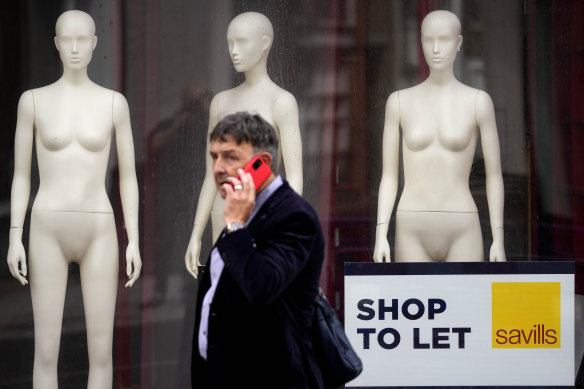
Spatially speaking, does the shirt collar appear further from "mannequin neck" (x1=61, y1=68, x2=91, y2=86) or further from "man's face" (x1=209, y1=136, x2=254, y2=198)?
"mannequin neck" (x1=61, y1=68, x2=91, y2=86)

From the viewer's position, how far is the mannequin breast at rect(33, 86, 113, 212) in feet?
16.4

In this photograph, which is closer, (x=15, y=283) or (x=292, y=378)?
(x=292, y=378)

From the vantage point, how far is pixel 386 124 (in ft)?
17.0

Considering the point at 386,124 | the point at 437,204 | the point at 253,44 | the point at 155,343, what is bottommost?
the point at 155,343

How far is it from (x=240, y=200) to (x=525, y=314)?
2916 millimetres

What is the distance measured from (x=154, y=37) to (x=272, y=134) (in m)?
2.29

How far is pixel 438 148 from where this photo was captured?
515 centimetres

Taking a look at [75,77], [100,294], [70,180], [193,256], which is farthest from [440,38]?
[100,294]

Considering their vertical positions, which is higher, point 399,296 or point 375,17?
point 375,17

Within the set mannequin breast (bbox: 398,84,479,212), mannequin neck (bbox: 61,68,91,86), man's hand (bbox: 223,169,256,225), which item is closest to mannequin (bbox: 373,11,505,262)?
mannequin breast (bbox: 398,84,479,212)

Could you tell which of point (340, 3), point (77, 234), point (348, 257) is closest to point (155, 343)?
point (77, 234)

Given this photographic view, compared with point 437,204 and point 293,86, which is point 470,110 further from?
point 293,86

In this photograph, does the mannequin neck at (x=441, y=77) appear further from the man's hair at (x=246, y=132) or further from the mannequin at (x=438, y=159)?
the man's hair at (x=246, y=132)

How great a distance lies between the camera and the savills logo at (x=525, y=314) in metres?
5.19
